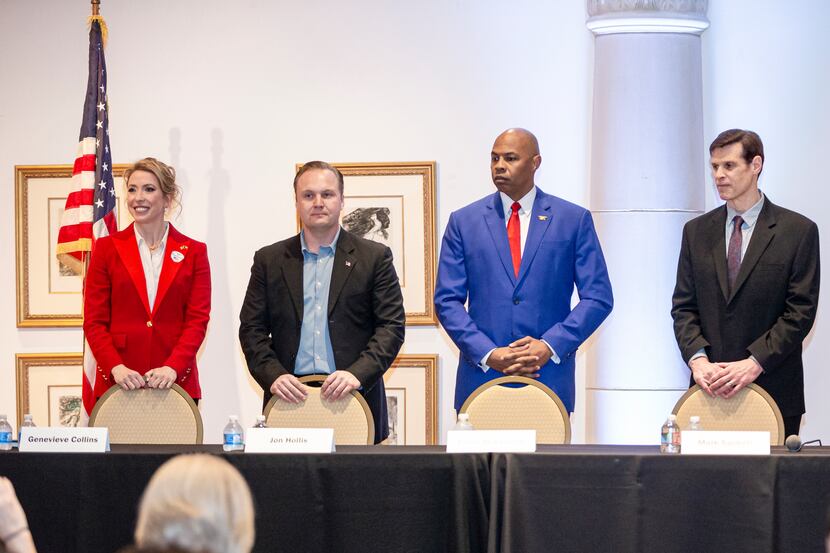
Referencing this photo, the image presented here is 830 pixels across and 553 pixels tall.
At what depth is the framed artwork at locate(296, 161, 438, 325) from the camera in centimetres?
610

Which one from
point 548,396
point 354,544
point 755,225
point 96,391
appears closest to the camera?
point 354,544

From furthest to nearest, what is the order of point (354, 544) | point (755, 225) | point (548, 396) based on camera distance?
1. point (755, 225)
2. point (548, 396)
3. point (354, 544)

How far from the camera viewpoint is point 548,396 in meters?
4.06

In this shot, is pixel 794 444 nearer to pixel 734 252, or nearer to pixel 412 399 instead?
pixel 734 252

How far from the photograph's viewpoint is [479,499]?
11.0ft

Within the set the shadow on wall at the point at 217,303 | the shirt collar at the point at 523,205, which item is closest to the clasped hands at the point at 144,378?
the shirt collar at the point at 523,205

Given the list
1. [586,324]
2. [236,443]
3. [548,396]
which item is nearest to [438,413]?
[586,324]

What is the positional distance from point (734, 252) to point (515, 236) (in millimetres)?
894

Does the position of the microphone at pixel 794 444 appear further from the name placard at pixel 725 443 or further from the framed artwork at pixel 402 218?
the framed artwork at pixel 402 218

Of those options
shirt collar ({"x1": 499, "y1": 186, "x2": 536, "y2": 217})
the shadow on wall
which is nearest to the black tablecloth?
shirt collar ({"x1": 499, "y1": 186, "x2": 536, "y2": 217})

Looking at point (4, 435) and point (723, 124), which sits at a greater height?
point (723, 124)

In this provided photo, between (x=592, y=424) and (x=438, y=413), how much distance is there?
2.71 ft

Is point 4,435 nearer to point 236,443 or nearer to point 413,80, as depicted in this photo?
point 236,443

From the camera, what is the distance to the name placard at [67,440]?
3.52 meters
